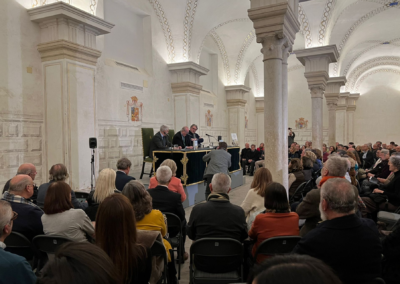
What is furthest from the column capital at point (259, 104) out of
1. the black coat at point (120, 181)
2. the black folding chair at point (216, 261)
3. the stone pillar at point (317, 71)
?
the black folding chair at point (216, 261)

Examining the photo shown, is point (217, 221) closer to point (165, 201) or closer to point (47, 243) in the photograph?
point (165, 201)

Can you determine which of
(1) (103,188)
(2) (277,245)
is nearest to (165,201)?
(1) (103,188)

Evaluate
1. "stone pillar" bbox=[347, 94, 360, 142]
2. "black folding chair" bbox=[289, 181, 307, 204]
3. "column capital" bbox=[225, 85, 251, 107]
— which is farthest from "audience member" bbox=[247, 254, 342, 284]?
"stone pillar" bbox=[347, 94, 360, 142]

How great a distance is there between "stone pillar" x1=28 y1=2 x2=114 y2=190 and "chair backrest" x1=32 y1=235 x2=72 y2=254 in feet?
13.7

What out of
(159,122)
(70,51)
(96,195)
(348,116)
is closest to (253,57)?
(159,122)

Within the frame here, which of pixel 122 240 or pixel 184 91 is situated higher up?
pixel 184 91

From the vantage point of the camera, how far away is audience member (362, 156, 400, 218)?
163 inches

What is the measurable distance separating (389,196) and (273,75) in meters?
2.62

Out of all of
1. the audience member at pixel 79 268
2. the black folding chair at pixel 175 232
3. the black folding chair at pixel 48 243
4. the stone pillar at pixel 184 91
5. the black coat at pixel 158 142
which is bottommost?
the black folding chair at pixel 175 232

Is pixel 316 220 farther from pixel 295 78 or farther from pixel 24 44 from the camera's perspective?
pixel 295 78

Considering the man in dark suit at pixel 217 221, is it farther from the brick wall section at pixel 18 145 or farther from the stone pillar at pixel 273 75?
the brick wall section at pixel 18 145

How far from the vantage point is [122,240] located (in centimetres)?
163

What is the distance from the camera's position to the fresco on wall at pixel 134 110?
9.26 metres

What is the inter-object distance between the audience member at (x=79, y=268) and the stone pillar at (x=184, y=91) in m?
10.2
